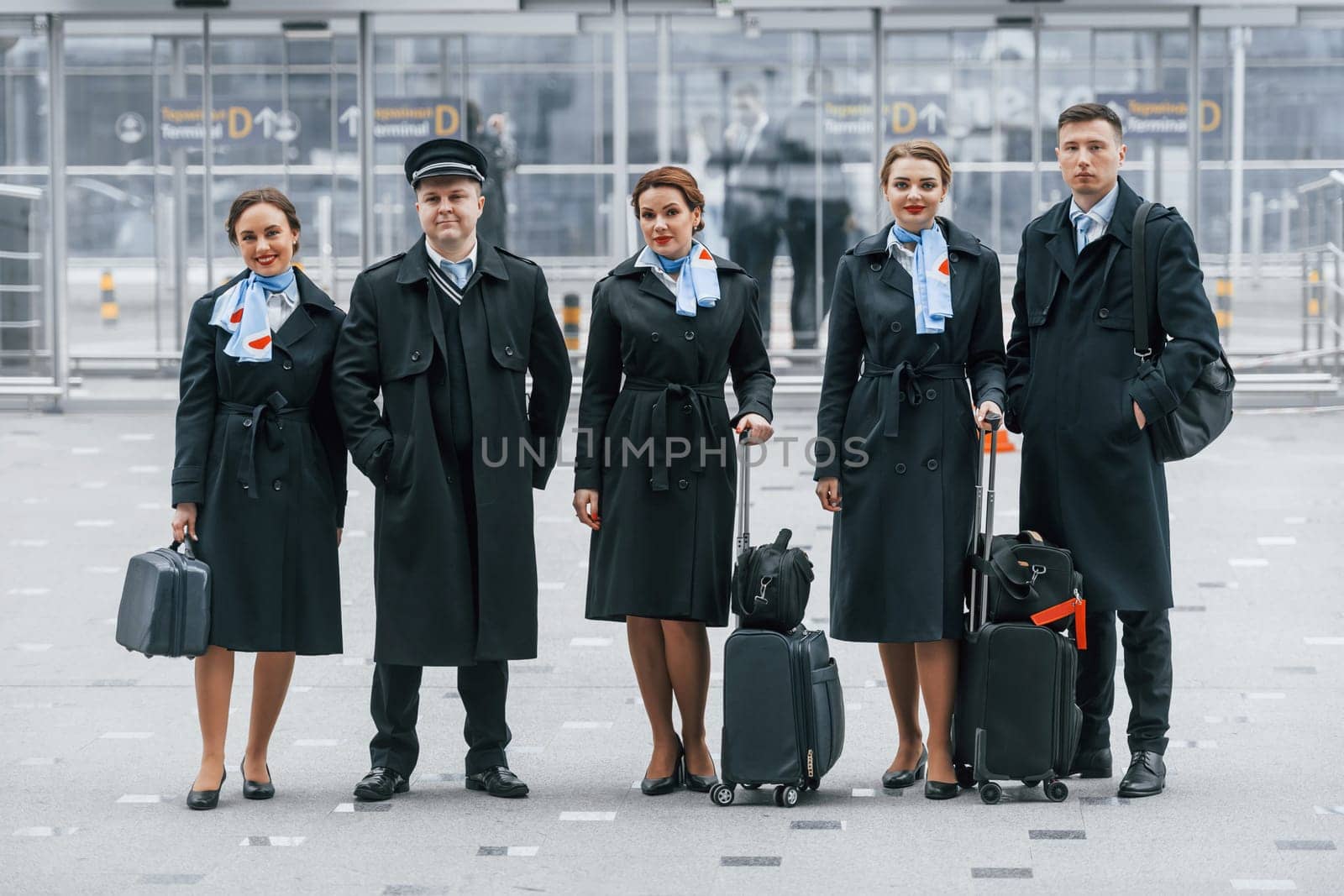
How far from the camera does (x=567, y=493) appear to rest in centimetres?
1042

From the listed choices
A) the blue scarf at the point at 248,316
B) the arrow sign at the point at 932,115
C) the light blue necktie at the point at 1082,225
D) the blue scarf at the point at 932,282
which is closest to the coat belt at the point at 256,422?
the blue scarf at the point at 248,316

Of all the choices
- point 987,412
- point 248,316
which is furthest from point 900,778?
point 248,316

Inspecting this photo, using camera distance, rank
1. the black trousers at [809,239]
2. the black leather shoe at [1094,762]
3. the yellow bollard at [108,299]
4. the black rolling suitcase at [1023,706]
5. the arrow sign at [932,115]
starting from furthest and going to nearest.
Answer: the yellow bollard at [108,299] < the arrow sign at [932,115] < the black trousers at [809,239] < the black leather shoe at [1094,762] < the black rolling suitcase at [1023,706]

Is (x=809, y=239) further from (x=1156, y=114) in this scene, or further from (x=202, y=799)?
(x=202, y=799)

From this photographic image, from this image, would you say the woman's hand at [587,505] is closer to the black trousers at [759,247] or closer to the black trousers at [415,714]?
the black trousers at [415,714]

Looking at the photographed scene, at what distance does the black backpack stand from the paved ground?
47 cm

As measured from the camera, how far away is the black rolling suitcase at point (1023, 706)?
481 centimetres

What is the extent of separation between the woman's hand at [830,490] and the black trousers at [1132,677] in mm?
723

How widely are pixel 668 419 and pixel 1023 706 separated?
1.15 meters

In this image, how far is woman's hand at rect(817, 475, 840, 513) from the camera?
5.02 meters

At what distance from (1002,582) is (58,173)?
12.0m

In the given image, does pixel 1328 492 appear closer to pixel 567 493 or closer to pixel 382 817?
pixel 567 493

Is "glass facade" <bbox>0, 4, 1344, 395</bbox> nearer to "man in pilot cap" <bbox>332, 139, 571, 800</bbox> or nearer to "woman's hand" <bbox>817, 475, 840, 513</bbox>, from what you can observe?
"man in pilot cap" <bbox>332, 139, 571, 800</bbox>

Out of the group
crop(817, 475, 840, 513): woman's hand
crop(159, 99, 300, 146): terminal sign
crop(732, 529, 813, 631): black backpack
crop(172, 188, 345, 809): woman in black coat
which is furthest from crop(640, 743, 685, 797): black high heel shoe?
crop(159, 99, 300, 146): terminal sign
